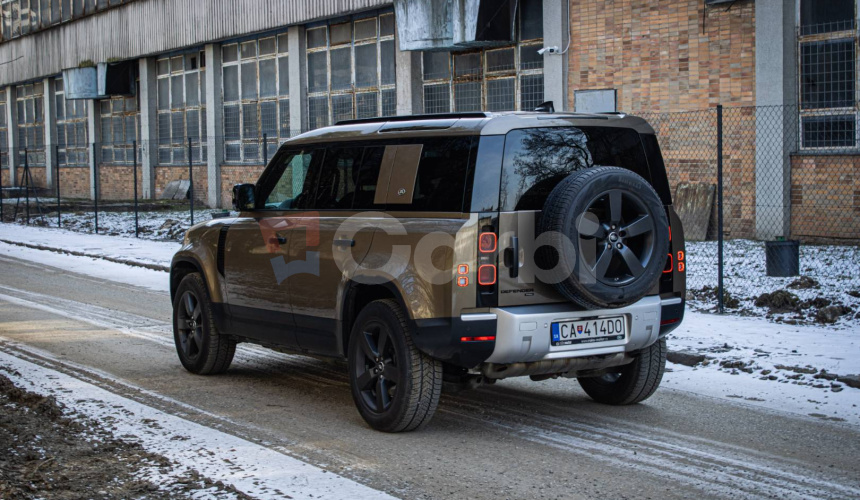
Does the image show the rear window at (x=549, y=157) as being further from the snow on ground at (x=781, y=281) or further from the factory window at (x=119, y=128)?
the factory window at (x=119, y=128)

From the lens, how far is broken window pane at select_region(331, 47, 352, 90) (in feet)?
97.6

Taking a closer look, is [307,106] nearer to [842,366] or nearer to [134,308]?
[134,308]

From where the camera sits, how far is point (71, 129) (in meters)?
46.6

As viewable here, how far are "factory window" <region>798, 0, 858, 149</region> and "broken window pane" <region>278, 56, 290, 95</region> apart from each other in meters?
18.3

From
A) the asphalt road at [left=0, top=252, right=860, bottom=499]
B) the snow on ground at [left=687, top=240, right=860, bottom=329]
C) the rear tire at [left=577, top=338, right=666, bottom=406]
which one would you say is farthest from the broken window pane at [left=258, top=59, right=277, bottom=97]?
the rear tire at [left=577, top=338, right=666, bottom=406]

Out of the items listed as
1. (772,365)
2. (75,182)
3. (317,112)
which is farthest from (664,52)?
(75,182)

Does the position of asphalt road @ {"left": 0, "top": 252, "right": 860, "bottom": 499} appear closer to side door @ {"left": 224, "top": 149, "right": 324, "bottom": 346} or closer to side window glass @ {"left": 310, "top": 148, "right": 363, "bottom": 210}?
side door @ {"left": 224, "top": 149, "right": 324, "bottom": 346}

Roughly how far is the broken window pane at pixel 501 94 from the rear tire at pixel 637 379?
1690 cm

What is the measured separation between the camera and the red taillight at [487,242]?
6141 millimetres

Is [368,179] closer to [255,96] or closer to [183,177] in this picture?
[255,96]

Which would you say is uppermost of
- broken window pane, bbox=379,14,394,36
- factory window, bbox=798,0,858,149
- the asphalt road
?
broken window pane, bbox=379,14,394,36

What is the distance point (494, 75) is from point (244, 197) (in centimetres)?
1690

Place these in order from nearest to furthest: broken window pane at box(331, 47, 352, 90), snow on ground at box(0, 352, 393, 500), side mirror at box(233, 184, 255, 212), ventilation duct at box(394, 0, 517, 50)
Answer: snow on ground at box(0, 352, 393, 500) → side mirror at box(233, 184, 255, 212) → ventilation duct at box(394, 0, 517, 50) → broken window pane at box(331, 47, 352, 90)

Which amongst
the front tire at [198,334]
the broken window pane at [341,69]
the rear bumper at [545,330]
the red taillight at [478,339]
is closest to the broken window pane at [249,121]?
the broken window pane at [341,69]
